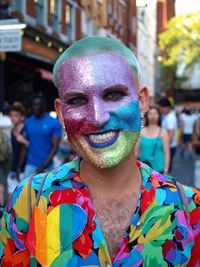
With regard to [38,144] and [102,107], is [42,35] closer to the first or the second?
[38,144]

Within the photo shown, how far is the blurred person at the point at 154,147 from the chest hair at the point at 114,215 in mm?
3961

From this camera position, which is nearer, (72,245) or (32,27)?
(72,245)

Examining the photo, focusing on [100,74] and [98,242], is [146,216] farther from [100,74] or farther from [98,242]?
[100,74]

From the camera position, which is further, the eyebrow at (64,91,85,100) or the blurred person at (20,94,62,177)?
the blurred person at (20,94,62,177)

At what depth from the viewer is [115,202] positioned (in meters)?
1.89

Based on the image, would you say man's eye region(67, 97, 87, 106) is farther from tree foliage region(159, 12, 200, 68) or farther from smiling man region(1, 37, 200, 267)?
tree foliage region(159, 12, 200, 68)

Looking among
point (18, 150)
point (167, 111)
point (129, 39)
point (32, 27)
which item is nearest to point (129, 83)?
→ point (18, 150)

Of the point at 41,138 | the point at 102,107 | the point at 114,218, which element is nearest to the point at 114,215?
the point at 114,218

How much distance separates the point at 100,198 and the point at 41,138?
4.28m

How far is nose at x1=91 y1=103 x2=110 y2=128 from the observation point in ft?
5.96

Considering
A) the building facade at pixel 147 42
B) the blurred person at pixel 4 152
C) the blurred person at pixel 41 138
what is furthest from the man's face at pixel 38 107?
the building facade at pixel 147 42

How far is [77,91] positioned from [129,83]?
0.64 ft

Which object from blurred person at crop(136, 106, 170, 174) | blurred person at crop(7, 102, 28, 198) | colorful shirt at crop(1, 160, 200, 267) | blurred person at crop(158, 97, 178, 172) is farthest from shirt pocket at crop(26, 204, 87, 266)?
blurred person at crop(158, 97, 178, 172)

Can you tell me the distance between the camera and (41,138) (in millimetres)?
6117
